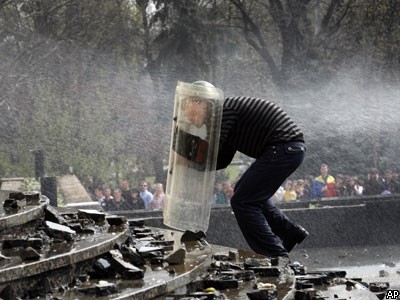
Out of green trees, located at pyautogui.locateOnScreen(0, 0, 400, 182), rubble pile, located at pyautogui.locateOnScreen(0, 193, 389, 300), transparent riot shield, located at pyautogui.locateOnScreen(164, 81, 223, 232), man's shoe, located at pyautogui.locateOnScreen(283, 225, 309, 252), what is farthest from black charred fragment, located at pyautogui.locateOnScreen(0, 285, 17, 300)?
green trees, located at pyautogui.locateOnScreen(0, 0, 400, 182)

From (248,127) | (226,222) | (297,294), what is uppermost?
(248,127)

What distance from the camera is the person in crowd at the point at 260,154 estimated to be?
27.6 feet

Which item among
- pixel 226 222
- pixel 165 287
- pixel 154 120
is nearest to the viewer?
pixel 165 287

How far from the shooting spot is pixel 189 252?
7340mm

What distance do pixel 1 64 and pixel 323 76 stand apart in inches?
363

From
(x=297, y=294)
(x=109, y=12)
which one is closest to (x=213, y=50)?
(x=109, y=12)

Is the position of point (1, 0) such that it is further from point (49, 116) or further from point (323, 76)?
point (323, 76)

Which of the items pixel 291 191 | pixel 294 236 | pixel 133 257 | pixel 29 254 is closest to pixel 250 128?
pixel 294 236

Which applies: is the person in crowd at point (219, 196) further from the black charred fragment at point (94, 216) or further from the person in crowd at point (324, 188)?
the black charred fragment at point (94, 216)

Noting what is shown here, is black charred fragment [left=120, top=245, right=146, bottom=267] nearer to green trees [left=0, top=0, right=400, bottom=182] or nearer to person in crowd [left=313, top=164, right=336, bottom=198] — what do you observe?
person in crowd [left=313, top=164, right=336, bottom=198]

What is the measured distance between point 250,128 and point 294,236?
36.0 inches

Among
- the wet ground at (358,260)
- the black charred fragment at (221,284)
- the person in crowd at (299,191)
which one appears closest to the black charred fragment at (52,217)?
the black charred fragment at (221,284)

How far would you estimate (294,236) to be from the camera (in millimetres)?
8758

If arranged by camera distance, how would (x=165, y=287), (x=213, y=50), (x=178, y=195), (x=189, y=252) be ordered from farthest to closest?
1. (x=213, y=50)
2. (x=178, y=195)
3. (x=189, y=252)
4. (x=165, y=287)
